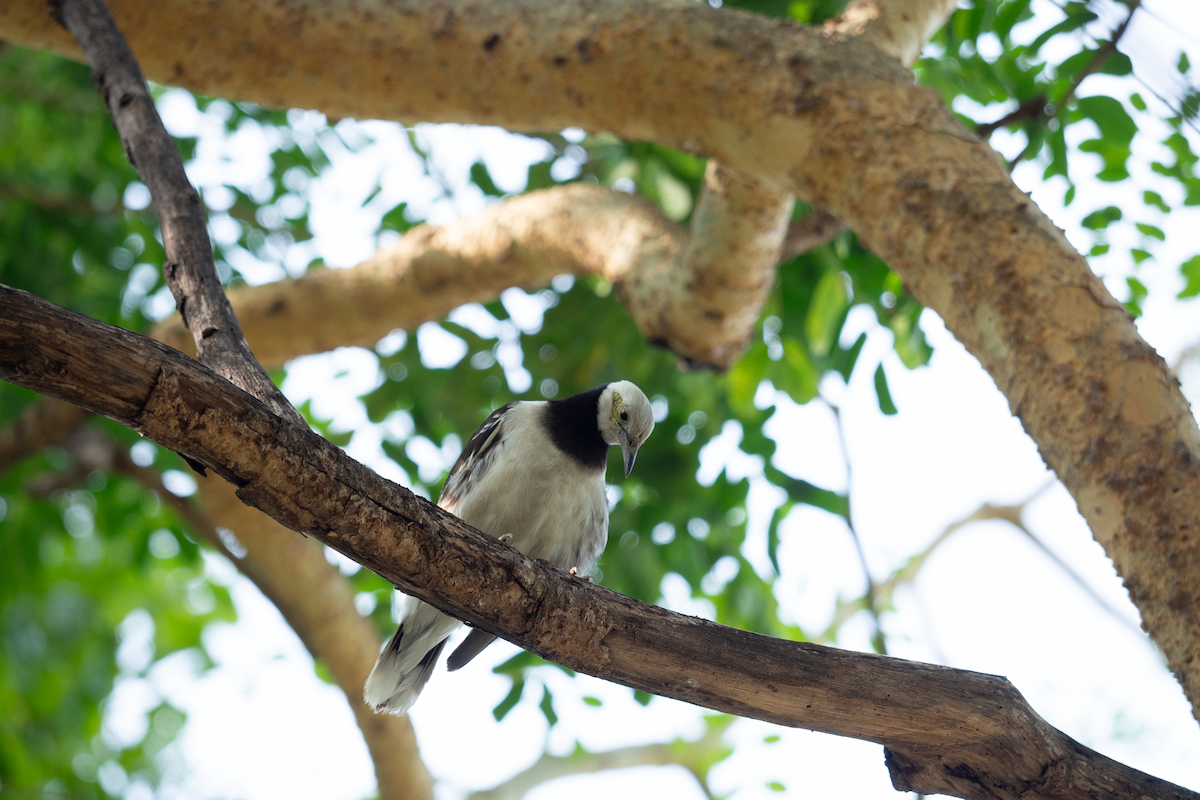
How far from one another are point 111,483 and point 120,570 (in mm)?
2459

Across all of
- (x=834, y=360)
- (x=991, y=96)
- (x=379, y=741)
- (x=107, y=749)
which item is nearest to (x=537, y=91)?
(x=834, y=360)

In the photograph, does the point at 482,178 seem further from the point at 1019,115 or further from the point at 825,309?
the point at 1019,115

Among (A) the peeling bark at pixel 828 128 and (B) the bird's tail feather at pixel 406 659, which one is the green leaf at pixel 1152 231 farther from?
(B) the bird's tail feather at pixel 406 659

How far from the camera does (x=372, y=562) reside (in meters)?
1.58

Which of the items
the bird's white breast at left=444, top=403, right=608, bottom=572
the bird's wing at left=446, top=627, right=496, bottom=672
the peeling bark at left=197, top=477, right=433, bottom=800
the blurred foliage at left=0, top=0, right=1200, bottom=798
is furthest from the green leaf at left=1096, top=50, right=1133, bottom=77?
the peeling bark at left=197, top=477, right=433, bottom=800

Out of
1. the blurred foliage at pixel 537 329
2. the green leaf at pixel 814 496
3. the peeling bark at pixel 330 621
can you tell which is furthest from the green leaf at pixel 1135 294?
the peeling bark at pixel 330 621

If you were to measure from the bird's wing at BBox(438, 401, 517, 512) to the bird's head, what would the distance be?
15.3 inches

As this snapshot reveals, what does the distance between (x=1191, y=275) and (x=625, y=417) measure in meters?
2.56

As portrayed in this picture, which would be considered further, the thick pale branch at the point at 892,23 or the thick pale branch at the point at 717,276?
the thick pale branch at the point at 717,276

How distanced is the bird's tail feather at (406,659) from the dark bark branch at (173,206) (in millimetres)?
1419

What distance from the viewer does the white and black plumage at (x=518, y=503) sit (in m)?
3.08

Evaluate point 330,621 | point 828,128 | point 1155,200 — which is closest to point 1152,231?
point 1155,200

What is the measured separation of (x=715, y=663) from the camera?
5.52 feet

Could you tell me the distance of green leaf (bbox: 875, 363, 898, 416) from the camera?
3.52 meters
